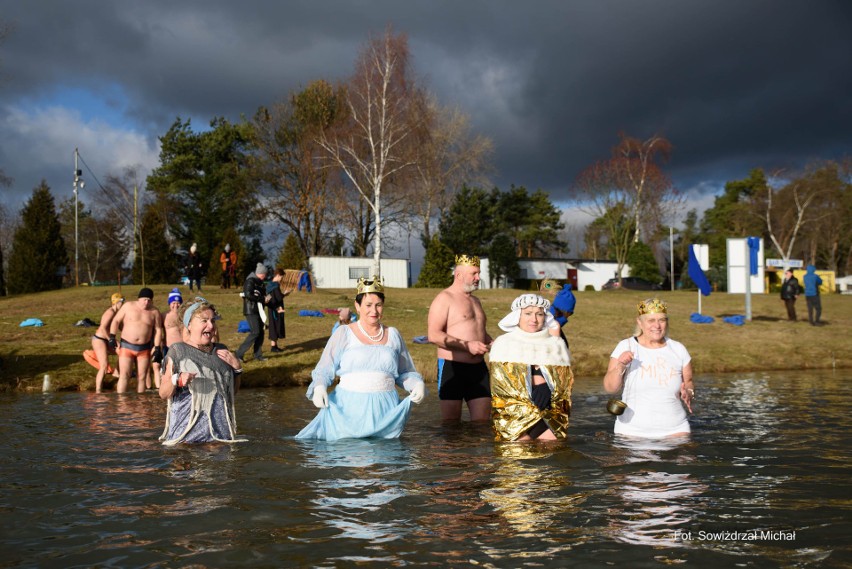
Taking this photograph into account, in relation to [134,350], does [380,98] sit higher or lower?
higher

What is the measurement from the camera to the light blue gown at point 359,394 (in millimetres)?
7754

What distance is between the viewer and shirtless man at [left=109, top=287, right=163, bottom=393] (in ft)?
46.4

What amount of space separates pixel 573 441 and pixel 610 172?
56.4m

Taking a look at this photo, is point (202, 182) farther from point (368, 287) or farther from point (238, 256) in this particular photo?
point (368, 287)

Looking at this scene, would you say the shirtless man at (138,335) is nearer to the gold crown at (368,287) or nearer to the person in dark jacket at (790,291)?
the gold crown at (368,287)

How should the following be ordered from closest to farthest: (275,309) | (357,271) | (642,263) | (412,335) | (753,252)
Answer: (275,309) → (412,335) → (753,252) → (357,271) → (642,263)

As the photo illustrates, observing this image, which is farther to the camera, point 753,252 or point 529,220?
point 529,220

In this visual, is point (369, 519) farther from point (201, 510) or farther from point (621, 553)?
point (621, 553)

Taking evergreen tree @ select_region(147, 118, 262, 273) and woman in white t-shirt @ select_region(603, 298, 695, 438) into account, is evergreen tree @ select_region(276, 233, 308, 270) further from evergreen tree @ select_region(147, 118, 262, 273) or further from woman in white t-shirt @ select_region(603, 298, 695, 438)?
woman in white t-shirt @ select_region(603, 298, 695, 438)

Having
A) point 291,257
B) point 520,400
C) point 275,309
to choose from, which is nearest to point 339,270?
point 291,257

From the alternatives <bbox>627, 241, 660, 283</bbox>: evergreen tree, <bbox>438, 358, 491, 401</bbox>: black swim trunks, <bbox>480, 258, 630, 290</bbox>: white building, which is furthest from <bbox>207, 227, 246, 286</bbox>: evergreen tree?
<bbox>627, 241, 660, 283</bbox>: evergreen tree

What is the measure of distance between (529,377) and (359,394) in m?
1.76

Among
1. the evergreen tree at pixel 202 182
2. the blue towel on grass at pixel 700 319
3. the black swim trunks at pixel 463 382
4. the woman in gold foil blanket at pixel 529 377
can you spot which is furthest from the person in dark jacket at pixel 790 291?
the evergreen tree at pixel 202 182

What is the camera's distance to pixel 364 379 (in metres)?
7.76
